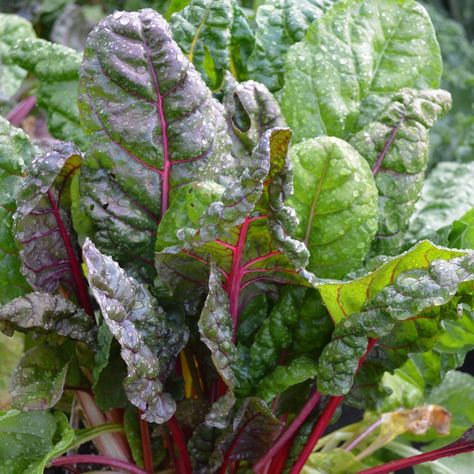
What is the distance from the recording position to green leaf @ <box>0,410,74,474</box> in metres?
0.75

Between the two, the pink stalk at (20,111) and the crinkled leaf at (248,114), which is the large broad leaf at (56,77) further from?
the pink stalk at (20,111)

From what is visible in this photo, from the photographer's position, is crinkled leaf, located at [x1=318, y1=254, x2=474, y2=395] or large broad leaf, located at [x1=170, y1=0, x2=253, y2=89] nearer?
crinkled leaf, located at [x1=318, y1=254, x2=474, y2=395]

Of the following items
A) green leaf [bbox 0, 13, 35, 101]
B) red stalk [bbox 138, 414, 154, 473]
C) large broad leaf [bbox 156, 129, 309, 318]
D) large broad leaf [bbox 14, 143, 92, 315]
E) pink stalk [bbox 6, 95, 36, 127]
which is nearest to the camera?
large broad leaf [bbox 156, 129, 309, 318]

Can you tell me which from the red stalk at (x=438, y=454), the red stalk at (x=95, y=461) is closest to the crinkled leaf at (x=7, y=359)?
the red stalk at (x=95, y=461)

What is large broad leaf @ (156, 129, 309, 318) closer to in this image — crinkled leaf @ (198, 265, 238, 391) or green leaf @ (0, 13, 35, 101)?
crinkled leaf @ (198, 265, 238, 391)

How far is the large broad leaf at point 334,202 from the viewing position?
0.73m

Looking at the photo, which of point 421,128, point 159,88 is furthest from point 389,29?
point 159,88

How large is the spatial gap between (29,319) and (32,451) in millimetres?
159

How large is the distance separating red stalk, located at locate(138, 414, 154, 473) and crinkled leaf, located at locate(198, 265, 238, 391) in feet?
0.48

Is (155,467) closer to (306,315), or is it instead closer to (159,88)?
(306,315)

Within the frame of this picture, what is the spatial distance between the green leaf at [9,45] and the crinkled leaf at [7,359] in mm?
578

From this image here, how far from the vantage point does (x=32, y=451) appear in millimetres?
768

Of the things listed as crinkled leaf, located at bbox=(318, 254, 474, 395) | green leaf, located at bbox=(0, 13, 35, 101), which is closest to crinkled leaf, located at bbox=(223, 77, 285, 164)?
crinkled leaf, located at bbox=(318, 254, 474, 395)

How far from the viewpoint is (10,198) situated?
78cm
